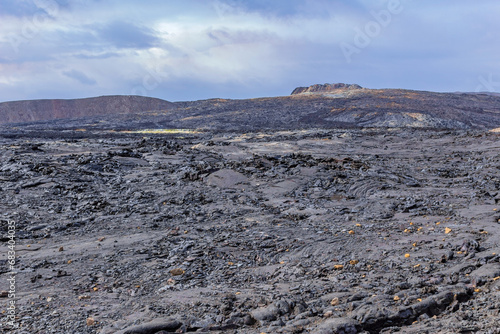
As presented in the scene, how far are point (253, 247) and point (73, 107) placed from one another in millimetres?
78148

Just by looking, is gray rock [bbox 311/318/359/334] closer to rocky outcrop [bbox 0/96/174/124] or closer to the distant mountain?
the distant mountain

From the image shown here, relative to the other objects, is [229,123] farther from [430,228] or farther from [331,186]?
[430,228]

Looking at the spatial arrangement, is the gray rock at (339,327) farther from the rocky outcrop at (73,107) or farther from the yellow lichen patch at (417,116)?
the rocky outcrop at (73,107)

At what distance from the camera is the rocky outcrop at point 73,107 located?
72562mm

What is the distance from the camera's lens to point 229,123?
149 ft

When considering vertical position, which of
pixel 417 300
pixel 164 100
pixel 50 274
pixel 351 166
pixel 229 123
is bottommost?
pixel 50 274

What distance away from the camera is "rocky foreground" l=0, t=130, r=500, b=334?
A: 4.01 meters

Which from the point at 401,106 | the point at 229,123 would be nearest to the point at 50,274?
the point at 229,123

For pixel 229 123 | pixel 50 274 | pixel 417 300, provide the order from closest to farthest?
pixel 417 300 → pixel 50 274 → pixel 229 123

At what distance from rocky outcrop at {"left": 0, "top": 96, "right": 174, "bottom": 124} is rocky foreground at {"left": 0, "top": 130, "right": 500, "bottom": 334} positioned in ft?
216

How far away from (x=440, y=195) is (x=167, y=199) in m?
6.58

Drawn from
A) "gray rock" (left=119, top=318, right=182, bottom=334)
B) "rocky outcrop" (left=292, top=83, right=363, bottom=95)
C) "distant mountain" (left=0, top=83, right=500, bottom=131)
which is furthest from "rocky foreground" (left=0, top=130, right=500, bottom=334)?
"rocky outcrop" (left=292, top=83, right=363, bottom=95)

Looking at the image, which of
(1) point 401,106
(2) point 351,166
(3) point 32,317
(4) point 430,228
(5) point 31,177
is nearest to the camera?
(3) point 32,317

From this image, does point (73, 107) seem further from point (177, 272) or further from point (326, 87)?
point (177, 272)
